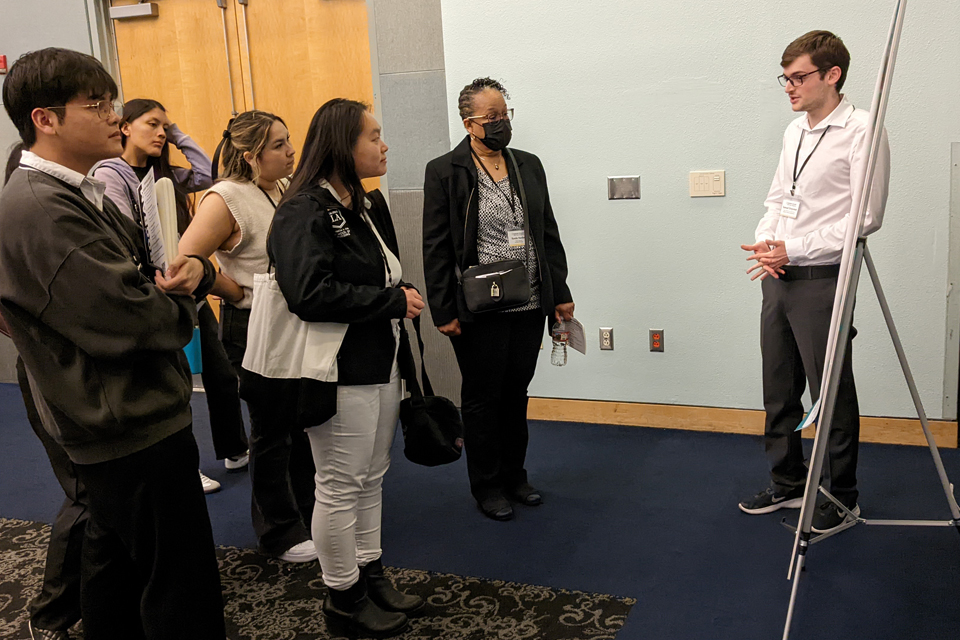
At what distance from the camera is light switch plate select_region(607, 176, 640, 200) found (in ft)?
12.3

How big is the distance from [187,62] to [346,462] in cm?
352

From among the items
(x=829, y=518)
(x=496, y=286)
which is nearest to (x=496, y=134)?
(x=496, y=286)

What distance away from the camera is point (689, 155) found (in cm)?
364

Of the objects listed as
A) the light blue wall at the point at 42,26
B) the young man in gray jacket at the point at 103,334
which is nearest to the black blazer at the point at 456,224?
the young man in gray jacket at the point at 103,334

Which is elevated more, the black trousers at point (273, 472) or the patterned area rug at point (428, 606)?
the black trousers at point (273, 472)

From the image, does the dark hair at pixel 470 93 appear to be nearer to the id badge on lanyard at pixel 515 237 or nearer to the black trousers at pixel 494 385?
the id badge on lanyard at pixel 515 237

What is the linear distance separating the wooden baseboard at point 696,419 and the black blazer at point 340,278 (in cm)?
205

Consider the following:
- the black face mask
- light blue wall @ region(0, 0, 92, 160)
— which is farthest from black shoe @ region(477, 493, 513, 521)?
light blue wall @ region(0, 0, 92, 160)

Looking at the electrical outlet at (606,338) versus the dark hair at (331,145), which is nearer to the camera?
the dark hair at (331,145)

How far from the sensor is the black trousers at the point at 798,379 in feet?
8.98

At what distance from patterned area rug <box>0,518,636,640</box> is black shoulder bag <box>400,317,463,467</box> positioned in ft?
1.56

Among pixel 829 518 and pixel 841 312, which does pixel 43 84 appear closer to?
pixel 841 312

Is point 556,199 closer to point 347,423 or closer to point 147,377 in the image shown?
point 347,423

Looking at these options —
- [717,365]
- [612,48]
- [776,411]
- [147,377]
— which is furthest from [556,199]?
[147,377]
